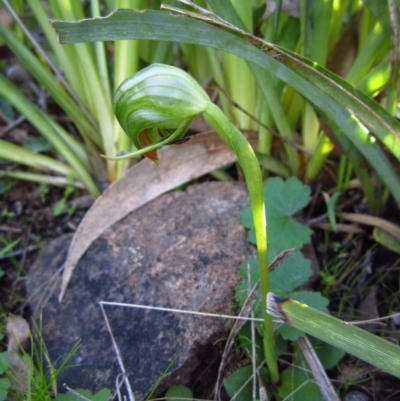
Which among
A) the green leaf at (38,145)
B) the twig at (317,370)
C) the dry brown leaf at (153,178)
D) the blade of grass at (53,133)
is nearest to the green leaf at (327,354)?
the twig at (317,370)

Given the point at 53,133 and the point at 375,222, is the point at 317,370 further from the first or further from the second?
the point at 53,133

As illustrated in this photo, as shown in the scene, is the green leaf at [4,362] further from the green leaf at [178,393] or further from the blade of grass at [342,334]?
the blade of grass at [342,334]

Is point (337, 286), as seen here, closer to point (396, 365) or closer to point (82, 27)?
point (396, 365)

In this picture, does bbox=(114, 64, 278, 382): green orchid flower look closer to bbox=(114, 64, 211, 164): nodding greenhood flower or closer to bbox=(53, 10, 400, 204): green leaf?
bbox=(114, 64, 211, 164): nodding greenhood flower

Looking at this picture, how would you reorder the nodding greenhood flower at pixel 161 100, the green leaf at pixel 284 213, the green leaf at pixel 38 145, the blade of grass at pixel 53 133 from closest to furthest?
the nodding greenhood flower at pixel 161 100, the green leaf at pixel 284 213, the blade of grass at pixel 53 133, the green leaf at pixel 38 145

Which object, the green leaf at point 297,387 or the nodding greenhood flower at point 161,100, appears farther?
the green leaf at point 297,387
